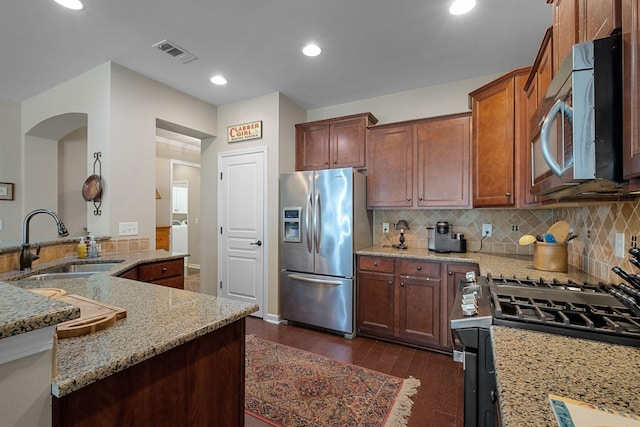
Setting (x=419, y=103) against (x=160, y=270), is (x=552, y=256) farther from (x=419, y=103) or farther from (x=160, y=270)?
(x=160, y=270)

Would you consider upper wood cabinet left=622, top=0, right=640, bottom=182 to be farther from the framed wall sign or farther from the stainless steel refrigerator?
the framed wall sign

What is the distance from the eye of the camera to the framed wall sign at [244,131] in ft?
11.4

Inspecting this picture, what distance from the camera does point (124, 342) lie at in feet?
Result: 2.69

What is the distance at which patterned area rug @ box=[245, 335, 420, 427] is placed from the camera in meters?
1.77

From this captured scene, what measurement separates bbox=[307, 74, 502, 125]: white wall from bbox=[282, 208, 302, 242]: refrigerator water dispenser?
147 centimetres

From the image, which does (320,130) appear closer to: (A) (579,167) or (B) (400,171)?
(B) (400,171)

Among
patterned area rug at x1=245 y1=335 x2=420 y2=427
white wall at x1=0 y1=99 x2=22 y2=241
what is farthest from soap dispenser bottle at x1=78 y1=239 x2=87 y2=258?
white wall at x1=0 y1=99 x2=22 y2=241

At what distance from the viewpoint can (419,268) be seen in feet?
8.76

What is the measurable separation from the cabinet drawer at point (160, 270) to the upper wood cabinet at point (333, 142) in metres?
1.82

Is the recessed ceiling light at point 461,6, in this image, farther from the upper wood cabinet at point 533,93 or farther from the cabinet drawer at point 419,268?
the cabinet drawer at point 419,268

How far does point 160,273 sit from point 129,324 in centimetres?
166

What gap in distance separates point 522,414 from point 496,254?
2.66 metres

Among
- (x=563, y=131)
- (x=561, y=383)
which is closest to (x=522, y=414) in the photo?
(x=561, y=383)

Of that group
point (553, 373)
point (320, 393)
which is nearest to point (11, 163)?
point (320, 393)
